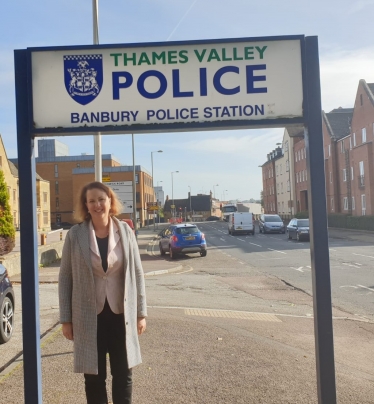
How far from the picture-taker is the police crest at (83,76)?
3742mm

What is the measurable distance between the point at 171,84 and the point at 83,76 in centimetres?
68

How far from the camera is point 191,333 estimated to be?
6.87 meters

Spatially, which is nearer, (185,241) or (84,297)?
(84,297)

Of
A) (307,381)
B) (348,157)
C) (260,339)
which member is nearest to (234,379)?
(307,381)

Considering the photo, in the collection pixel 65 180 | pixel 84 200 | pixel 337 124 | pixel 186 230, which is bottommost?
pixel 186 230

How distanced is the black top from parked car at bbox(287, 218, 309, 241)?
2786 cm

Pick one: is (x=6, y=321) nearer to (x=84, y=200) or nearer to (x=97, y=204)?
(x=84, y=200)

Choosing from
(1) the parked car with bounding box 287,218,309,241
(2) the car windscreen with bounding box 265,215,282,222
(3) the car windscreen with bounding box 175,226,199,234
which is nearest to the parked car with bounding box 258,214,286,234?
(2) the car windscreen with bounding box 265,215,282,222

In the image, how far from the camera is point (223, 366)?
17.2 ft

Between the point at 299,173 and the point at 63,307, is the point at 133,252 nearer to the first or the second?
the point at 63,307

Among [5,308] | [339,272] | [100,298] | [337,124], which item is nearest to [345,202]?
[337,124]

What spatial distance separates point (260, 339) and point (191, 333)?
0.96m

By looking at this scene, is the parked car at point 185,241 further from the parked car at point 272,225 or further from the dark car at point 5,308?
the parked car at point 272,225

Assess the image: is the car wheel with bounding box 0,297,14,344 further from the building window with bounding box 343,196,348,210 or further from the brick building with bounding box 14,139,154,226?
the brick building with bounding box 14,139,154,226
